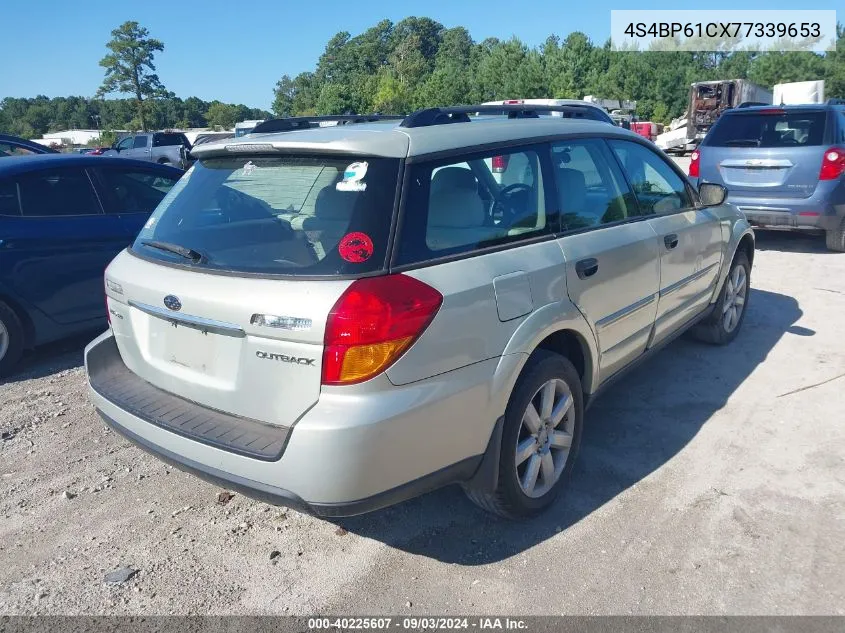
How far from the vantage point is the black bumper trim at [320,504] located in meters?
2.34

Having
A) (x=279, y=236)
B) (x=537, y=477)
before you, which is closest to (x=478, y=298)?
(x=279, y=236)

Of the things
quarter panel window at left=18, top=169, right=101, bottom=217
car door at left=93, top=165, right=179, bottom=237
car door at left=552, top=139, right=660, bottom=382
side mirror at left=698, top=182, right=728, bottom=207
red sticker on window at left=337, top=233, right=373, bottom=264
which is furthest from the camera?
car door at left=93, top=165, right=179, bottom=237

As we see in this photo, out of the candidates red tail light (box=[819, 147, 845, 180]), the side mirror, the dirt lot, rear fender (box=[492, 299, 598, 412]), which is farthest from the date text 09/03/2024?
red tail light (box=[819, 147, 845, 180])

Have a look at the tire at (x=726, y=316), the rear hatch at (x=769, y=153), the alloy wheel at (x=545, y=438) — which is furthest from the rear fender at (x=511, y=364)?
the rear hatch at (x=769, y=153)

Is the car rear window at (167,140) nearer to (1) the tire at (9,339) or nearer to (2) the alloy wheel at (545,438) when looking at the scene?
(1) the tire at (9,339)

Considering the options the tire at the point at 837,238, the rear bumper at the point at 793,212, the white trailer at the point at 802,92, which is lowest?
the tire at the point at 837,238

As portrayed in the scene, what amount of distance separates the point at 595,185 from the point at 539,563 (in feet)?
6.34

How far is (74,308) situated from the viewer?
5.12 meters

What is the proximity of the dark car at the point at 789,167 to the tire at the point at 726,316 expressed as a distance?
3437mm

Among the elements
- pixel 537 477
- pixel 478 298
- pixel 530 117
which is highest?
pixel 530 117

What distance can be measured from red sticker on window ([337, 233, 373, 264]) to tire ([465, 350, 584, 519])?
892 mm

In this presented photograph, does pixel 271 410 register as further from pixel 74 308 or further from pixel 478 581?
pixel 74 308

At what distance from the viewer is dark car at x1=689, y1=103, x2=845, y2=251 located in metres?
8.12

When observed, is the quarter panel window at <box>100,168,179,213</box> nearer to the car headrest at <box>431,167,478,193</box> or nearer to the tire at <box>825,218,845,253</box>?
the car headrest at <box>431,167,478,193</box>
